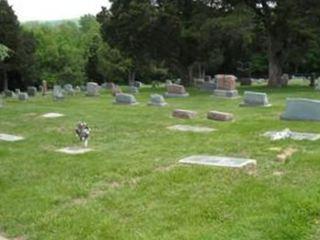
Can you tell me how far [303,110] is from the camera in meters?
13.7

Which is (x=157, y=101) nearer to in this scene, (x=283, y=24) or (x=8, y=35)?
(x=283, y=24)

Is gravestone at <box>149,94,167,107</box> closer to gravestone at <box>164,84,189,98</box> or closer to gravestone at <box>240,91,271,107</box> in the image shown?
gravestone at <box>240,91,271,107</box>

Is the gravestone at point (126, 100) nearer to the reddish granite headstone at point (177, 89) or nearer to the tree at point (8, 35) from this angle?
the reddish granite headstone at point (177, 89)

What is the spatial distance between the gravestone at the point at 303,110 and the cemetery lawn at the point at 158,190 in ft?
2.89

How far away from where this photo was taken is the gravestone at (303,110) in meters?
13.5

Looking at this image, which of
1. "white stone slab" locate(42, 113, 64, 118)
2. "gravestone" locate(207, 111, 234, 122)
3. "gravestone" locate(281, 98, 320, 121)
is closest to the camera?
"gravestone" locate(281, 98, 320, 121)

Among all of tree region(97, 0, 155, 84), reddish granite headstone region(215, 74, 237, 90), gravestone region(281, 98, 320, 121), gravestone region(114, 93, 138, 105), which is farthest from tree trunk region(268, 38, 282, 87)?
gravestone region(281, 98, 320, 121)

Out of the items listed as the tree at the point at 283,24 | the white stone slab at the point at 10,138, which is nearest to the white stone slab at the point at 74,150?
the white stone slab at the point at 10,138

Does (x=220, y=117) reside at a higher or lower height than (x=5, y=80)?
higher

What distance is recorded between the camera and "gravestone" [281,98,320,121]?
44.2ft

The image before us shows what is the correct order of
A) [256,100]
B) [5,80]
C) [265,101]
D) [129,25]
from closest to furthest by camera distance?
[265,101] → [256,100] → [129,25] → [5,80]

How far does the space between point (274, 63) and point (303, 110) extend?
822 inches

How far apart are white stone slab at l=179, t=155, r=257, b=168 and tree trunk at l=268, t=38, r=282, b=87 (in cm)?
2572

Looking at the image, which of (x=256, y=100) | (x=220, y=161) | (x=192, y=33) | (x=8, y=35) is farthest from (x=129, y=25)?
(x=220, y=161)
